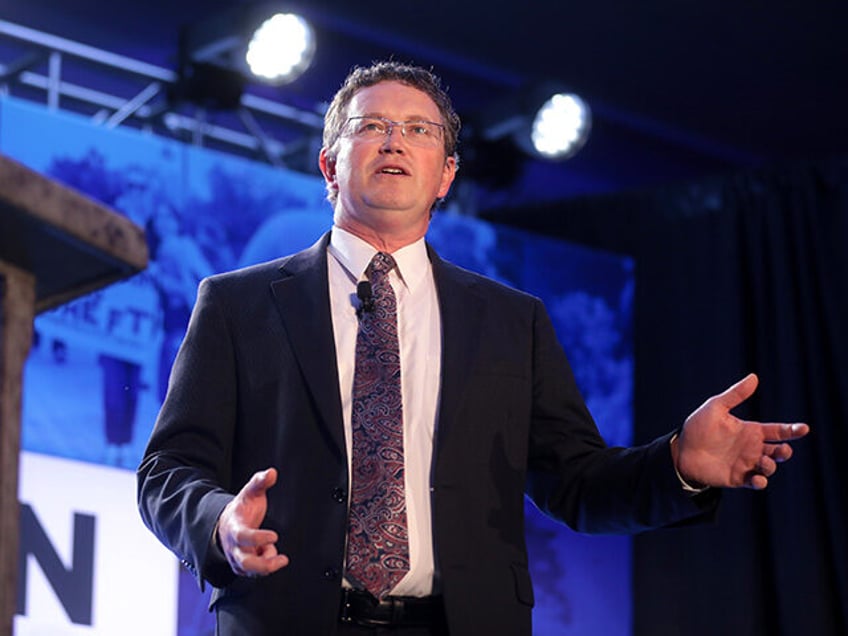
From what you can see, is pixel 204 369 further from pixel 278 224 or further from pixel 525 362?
pixel 278 224

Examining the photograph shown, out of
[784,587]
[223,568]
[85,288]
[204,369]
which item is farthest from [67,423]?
[784,587]

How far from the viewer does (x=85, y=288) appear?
2652 millimetres

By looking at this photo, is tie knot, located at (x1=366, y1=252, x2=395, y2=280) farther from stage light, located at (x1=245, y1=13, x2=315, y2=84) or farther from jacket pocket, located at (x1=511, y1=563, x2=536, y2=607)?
stage light, located at (x1=245, y1=13, x2=315, y2=84)

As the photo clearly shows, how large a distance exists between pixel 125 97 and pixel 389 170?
384 cm

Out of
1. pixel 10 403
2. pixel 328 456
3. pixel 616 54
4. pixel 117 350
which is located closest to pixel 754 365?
pixel 616 54

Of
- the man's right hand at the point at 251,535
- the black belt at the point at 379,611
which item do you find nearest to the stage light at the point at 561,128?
the black belt at the point at 379,611

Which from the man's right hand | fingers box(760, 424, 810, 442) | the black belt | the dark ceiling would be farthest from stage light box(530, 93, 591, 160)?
the man's right hand

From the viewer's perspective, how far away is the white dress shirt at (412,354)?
176 centimetres

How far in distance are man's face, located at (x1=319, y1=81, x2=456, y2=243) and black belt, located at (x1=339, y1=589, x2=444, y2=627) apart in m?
0.66

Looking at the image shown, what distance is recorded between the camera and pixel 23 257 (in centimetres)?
234

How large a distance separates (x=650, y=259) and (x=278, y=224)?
1.97 metres

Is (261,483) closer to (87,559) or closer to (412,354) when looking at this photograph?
(412,354)

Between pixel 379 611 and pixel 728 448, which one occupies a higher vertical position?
pixel 728 448

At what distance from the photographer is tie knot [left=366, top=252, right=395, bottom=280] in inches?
78.2
